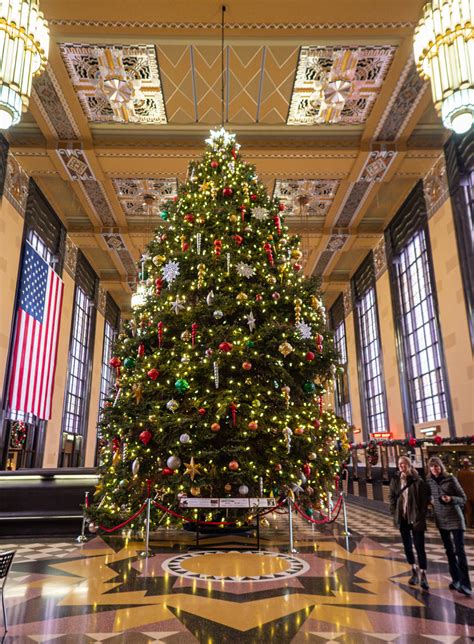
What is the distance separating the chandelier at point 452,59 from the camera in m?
5.17

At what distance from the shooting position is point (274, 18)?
9.27 metres

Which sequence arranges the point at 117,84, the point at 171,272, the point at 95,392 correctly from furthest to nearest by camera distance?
the point at 95,392, the point at 117,84, the point at 171,272

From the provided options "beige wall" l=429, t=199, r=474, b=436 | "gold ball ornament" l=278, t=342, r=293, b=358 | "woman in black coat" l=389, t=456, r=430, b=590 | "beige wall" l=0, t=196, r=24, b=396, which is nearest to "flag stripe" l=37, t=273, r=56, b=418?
"beige wall" l=0, t=196, r=24, b=396

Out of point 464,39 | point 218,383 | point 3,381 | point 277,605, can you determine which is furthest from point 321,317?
point 3,381

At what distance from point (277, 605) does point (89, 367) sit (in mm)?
18099

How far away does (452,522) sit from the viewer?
481cm

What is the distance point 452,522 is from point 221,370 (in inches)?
152

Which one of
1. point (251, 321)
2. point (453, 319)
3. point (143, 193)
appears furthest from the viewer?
point (143, 193)

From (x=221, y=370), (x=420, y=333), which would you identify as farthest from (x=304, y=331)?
(x=420, y=333)

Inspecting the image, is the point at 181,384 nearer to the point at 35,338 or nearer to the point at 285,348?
the point at 285,348

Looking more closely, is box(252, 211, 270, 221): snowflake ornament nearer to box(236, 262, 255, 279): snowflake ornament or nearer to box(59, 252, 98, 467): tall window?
box(236, 262, 255, 279): snowflake ornament

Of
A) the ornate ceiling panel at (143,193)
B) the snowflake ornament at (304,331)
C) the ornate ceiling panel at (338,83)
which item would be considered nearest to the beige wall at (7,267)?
the ornate ceiling panel at (143,193)

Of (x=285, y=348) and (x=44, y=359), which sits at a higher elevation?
(x=44, y=359)

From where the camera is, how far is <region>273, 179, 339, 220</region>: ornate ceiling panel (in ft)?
50.0
